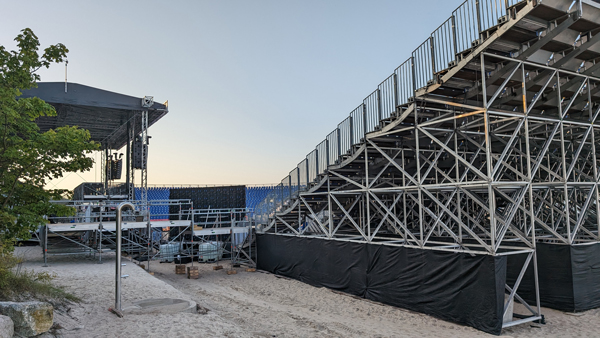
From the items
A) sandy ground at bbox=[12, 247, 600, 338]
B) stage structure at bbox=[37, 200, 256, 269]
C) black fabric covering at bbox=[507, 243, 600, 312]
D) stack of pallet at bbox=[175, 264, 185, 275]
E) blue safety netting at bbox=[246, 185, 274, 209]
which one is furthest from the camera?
blue safety netting at bbox=[246, 185, 274, 209]

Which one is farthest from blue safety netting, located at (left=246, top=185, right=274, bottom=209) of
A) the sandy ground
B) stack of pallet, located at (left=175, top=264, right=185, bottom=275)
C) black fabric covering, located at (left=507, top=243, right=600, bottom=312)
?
black fabric covering, located at (left=507, top=243, right=600, bottom=312)

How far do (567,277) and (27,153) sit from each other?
14319 millimetres

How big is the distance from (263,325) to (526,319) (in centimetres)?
670

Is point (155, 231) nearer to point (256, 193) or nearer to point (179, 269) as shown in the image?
point (179, 269)

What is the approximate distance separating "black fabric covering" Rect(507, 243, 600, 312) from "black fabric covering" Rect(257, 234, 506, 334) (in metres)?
3.04

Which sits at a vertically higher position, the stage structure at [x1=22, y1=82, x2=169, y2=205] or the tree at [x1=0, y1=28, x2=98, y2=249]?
the stage structure at [x1=22, y1=82, x2=169, y2=205]

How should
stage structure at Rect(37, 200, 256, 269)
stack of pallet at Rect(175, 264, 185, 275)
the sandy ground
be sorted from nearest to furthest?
the sandy ground < stage structure at Rect(37, 200, 256, 269) < stack of pallet at Rect(175, 264, 185, 275)

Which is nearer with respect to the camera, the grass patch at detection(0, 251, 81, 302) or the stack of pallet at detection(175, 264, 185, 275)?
the grass patch at detection(0, 251, 81, 302)

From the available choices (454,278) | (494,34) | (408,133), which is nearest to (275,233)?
(408,133)

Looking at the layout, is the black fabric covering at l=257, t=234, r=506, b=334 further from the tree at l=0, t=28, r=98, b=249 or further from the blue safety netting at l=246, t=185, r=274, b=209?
the blue safety netting at l=246, t=185, r=274, b=209

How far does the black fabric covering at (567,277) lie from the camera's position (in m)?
11.7

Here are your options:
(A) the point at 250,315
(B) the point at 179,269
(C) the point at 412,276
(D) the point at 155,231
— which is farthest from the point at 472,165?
(D) the point at 155,231

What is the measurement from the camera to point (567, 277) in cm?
1174

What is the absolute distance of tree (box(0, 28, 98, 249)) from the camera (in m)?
8.37
